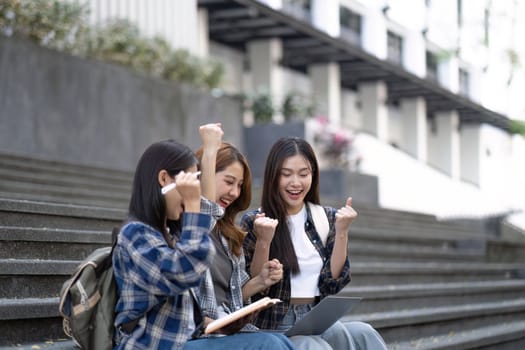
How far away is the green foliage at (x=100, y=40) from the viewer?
8790mm

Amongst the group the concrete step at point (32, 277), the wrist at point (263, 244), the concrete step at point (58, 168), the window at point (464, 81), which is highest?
the window at point (464, 81)

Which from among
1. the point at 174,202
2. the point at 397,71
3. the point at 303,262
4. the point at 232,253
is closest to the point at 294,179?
the point at 303,262

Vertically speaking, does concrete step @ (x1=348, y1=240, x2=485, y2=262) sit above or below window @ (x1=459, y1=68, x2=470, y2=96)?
below

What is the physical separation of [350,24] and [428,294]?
18270 mm

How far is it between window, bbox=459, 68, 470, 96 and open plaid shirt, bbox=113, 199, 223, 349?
28619mm

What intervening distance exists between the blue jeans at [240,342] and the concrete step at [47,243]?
5.38 feet

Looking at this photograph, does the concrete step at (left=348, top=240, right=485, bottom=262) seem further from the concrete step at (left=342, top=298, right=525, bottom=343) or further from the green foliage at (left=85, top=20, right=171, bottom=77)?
the green foliage at (left=85, top=20, right=171, bottom=77)

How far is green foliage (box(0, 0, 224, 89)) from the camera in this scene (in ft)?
28.8

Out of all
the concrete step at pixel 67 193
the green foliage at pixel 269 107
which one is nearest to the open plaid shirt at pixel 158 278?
the concrete step at pixel 67 193

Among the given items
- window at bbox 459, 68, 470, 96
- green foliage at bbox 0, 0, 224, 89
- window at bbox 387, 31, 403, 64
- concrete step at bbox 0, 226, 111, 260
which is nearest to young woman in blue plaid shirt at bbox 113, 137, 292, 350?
concrete step at bbox 0, 226, 111, 260

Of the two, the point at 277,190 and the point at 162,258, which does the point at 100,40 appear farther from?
the point at 162,258

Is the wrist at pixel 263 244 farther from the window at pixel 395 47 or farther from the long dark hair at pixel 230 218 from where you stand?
the window at pixel 395 47

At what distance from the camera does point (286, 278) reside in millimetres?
3428

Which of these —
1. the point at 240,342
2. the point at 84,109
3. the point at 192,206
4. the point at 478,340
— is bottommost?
the point at 478,340
